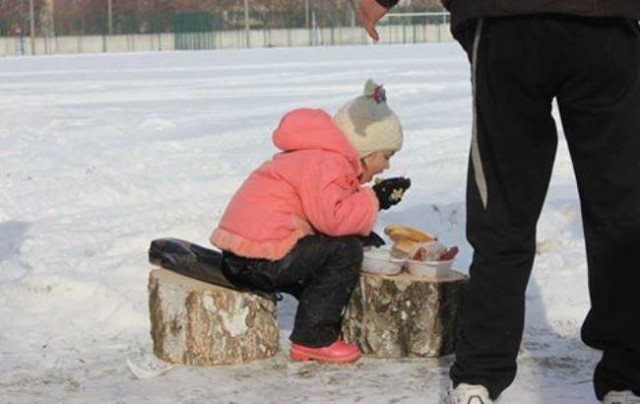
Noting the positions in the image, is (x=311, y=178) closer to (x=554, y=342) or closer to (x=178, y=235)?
(x=554, y=342)

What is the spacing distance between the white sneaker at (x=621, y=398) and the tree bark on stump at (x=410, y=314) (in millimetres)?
1095

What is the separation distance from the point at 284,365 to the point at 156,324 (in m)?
0.45

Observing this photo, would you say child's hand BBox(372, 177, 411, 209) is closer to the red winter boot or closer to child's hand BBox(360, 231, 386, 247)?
child's hand BBox(360, 231, 386, 247)

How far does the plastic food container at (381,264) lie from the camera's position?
14.2ft

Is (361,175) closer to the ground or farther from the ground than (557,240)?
farther from the ground

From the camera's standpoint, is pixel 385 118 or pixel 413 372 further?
pixel 385 118

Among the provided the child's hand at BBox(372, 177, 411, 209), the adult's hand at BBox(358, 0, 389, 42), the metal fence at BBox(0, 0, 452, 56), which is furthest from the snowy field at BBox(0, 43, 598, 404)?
the metal fence at BBox(0, 0, 452, 56)

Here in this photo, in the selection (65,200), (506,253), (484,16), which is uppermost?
(484,16)

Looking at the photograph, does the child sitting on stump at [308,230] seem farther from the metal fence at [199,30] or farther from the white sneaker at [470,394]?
the metal fence at [199,30]

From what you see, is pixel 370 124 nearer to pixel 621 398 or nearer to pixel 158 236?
pixel 621 398

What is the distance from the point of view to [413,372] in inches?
→ 160

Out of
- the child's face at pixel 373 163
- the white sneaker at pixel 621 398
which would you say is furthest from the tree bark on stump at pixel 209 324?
the white sneaker at pixel 621 398

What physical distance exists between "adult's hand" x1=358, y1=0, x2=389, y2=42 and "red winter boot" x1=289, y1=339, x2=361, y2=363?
1305 millimetres

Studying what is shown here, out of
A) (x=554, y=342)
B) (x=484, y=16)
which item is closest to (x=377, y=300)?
(x=554, y=342)
